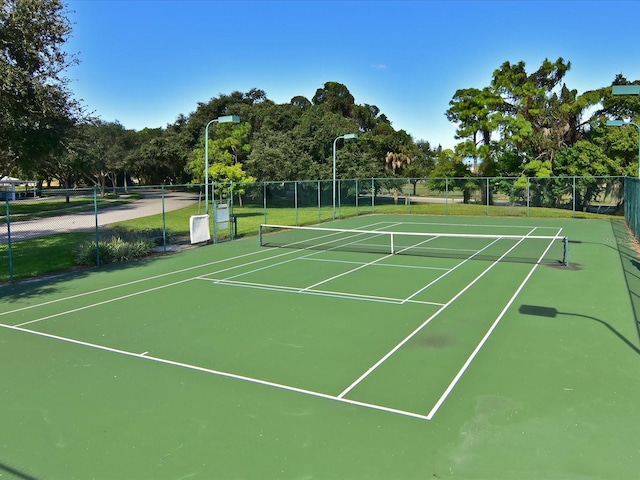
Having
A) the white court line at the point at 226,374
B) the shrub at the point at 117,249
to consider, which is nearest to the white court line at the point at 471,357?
the white court line at the point at 226,374

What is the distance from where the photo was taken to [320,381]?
6898 millimetres

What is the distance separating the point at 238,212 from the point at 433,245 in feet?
74.5

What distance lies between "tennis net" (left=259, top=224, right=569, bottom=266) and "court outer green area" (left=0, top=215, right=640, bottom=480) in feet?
13.5

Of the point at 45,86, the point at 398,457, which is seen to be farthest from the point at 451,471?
the point at 45,86

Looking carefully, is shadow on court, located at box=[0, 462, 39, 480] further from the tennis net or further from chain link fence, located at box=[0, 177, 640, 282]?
the tennis net

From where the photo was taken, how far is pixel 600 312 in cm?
1030

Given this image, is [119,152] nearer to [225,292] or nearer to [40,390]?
[225,292]

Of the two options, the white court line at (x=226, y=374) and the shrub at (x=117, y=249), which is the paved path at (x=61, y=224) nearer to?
the shrub at (x=117, y=249)

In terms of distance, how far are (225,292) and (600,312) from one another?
8.41 m

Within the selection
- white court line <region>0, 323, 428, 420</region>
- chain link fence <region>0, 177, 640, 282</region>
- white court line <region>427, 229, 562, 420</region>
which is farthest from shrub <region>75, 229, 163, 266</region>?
white court line <region>427, 229, 562, 420</region>

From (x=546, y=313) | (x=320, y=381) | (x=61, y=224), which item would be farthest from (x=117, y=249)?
(x=61, y=224)

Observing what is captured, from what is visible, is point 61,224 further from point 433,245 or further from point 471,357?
point 471,357

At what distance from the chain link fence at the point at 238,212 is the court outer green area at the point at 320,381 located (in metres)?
5.92

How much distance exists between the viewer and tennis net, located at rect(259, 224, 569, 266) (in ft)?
57.5
